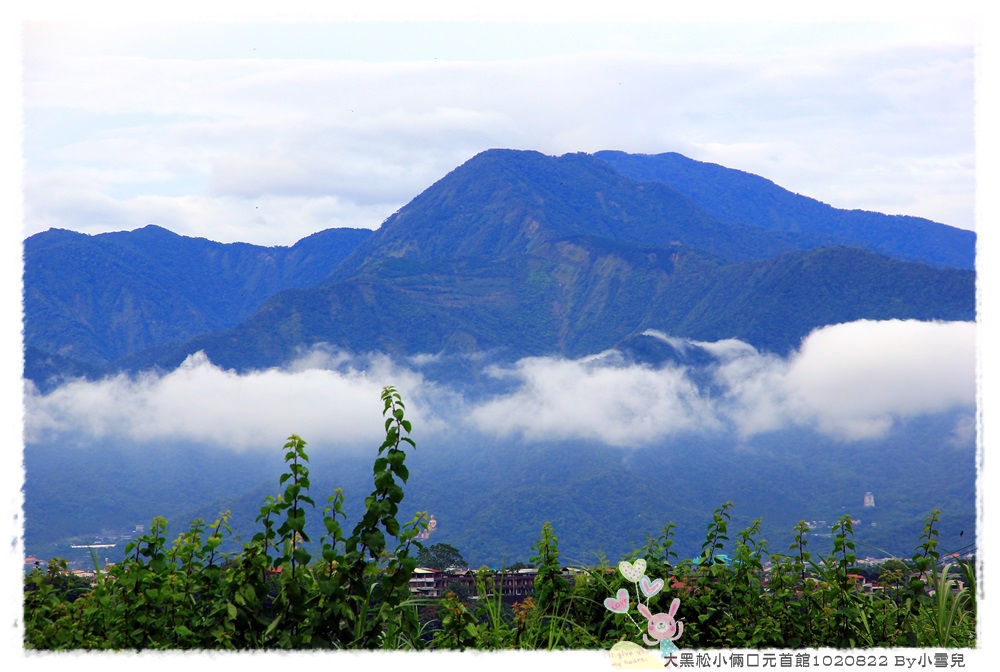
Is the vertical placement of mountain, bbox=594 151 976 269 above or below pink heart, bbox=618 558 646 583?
above

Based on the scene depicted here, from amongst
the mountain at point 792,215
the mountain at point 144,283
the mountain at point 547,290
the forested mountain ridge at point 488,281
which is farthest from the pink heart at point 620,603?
the mountain at point 792,215

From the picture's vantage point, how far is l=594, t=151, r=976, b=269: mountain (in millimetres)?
139625

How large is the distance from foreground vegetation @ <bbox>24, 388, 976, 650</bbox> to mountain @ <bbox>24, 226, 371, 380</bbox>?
130m

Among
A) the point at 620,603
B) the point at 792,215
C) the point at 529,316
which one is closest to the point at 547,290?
the point at 529,316

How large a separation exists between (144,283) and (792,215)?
121355mm

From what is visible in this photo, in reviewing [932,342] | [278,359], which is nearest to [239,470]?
[278,359]

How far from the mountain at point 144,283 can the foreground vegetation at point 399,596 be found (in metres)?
130

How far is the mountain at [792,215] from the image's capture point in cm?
13962

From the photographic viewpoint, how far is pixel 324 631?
3561 mm

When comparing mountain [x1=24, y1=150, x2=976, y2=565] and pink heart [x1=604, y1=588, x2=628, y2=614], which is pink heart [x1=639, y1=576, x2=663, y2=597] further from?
mountain [x1=24, y1=150, x2=976, y2=565]

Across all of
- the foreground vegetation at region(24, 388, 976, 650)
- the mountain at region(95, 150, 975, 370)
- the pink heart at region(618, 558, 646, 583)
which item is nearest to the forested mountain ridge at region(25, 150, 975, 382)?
the mountain at region(95, 150, 975, 370)

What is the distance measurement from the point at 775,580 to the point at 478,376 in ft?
414

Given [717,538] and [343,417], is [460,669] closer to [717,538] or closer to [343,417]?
[717,538]

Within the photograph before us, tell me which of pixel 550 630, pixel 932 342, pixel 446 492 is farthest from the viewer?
pixel 932 342
